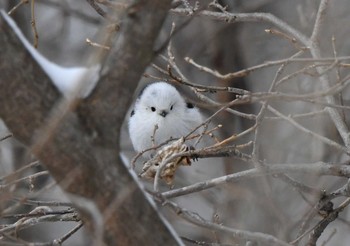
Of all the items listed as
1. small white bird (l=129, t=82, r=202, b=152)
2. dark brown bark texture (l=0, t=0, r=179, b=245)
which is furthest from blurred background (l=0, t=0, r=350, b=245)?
dark brown bark texture (l=0, t=0, r=179, b=245)

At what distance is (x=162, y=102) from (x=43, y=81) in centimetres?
299

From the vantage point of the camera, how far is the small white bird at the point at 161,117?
497 cm

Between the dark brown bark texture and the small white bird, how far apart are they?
276 centimetres

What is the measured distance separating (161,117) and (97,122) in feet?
9.52

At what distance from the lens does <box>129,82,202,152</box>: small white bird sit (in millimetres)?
4969

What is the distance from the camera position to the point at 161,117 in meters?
5.04

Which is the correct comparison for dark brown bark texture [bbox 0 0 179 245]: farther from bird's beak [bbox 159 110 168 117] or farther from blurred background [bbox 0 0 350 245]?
bird's beak [bbox 159 110 168 117]

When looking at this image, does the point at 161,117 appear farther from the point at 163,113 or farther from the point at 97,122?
the point at 97,122

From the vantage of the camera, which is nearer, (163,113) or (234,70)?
(163,113)

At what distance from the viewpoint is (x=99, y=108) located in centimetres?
214

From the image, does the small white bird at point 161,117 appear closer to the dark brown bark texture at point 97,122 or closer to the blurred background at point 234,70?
the blurred background at point 234,70

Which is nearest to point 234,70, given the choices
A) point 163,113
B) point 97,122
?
point 163,113

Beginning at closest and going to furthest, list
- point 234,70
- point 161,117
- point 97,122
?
point 97,122 → point 161,117 → point 234,70

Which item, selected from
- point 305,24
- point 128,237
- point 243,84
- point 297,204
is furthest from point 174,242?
point 243,84
